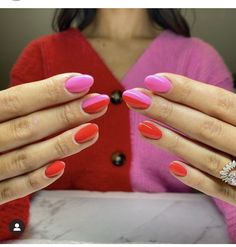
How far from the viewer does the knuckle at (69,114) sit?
348 mm

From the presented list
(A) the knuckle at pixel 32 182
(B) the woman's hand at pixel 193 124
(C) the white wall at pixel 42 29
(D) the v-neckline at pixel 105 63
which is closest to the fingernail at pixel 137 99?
(B) the woman's hand at pixel 193 124

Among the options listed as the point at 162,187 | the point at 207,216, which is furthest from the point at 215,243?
the point at 162,187

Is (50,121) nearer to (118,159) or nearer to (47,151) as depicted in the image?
(47,151)

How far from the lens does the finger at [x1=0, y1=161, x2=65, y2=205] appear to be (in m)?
0.37

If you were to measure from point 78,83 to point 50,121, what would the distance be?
0.05 meters

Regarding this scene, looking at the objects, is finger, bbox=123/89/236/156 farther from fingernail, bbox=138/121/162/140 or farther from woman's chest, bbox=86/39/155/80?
woman's chest, bbox=86/39/155/80

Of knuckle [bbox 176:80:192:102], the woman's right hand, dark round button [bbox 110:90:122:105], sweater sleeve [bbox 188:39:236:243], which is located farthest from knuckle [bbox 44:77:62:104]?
sweater sleeve [bbox 188:39:236:243]

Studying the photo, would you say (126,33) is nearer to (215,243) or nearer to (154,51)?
(154,51)

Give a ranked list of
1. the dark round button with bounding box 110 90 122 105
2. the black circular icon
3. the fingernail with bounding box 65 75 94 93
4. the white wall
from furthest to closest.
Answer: the white wall
the dark round button with bounding box 110 90 122 105
the black circular icon
the fingernail with bounding box 65 75 94 93

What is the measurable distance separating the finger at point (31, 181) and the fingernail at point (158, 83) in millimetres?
114

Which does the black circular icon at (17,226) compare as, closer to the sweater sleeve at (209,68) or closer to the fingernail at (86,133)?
the fingernail at (86,133)

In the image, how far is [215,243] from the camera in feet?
1.44
